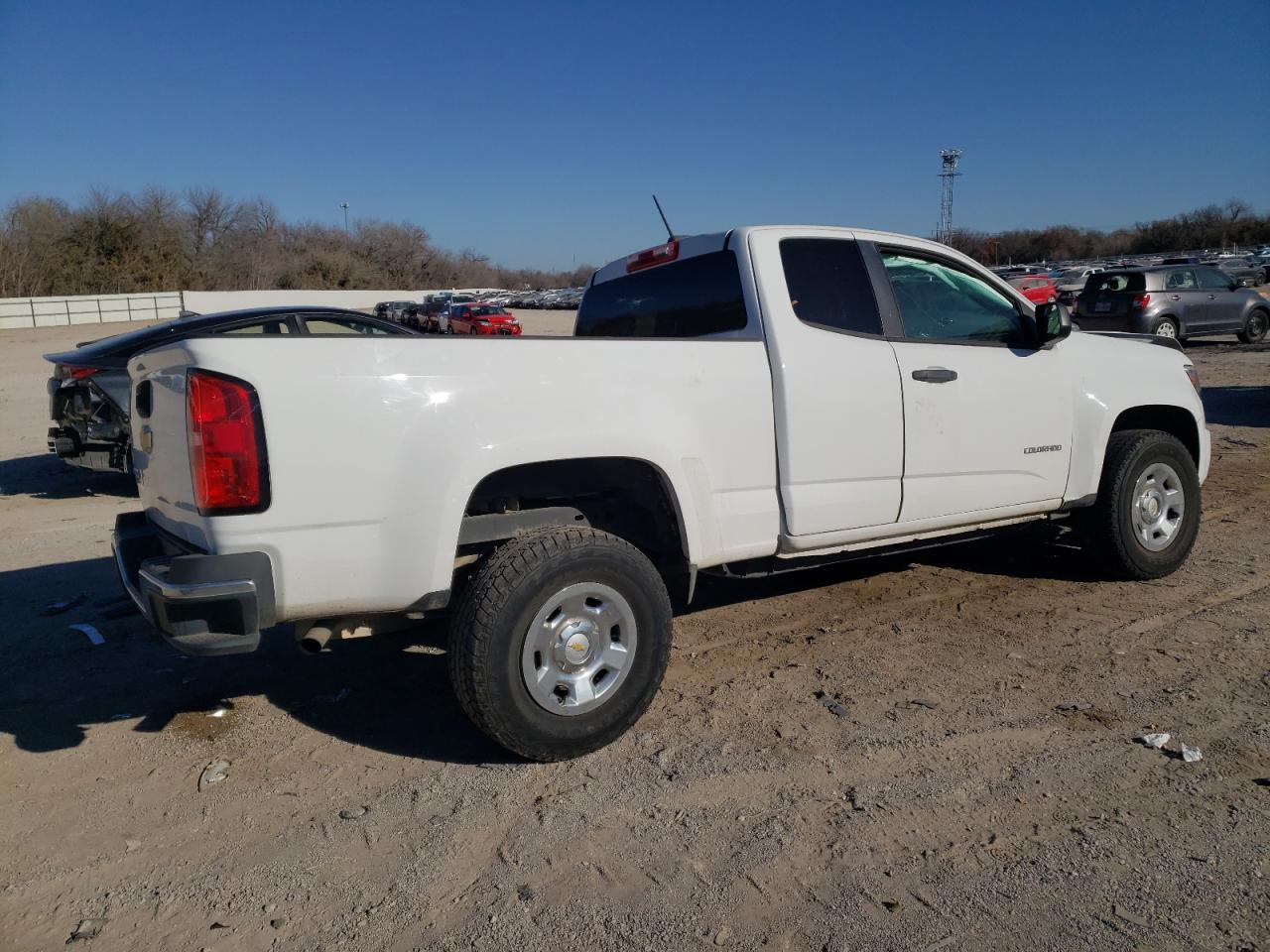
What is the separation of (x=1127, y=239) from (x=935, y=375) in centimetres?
10451

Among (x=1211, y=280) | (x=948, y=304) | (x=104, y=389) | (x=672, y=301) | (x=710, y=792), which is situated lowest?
(x=710, y=792)

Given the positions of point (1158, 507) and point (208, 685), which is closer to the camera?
point (208, 685)

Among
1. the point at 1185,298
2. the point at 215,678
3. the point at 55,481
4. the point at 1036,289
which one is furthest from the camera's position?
the point at 1036,289

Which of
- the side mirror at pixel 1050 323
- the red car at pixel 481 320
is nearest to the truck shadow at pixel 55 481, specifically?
the side mirror at pixel 1050 323

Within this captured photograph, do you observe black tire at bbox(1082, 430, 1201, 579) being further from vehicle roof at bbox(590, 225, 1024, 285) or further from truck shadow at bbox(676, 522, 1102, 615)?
vehicle roof at bbox(590, 225, 1024, 285)

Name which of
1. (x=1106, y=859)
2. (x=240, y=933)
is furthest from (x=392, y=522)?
(x=1106, y=859)

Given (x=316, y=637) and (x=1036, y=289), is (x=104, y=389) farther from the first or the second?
(x=1036, y=289)

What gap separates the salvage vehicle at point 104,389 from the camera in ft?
27.0

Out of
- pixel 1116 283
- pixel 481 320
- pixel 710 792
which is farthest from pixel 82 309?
pixel 710 792

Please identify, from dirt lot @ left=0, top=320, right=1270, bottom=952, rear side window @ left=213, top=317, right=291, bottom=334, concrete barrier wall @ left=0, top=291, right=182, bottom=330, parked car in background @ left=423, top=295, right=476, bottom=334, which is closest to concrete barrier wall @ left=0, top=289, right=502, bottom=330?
concrete barrier wall @ left=0, top=291, right=182, bottom=330

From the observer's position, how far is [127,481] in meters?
9.45

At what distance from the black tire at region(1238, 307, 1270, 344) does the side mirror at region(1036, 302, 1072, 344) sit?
753 inches

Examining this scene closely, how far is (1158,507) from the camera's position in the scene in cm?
565

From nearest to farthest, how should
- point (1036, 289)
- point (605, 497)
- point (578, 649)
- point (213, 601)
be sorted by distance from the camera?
point (213, 601)
point (578, 649)
point (605, 497)
point (1036, 289)
